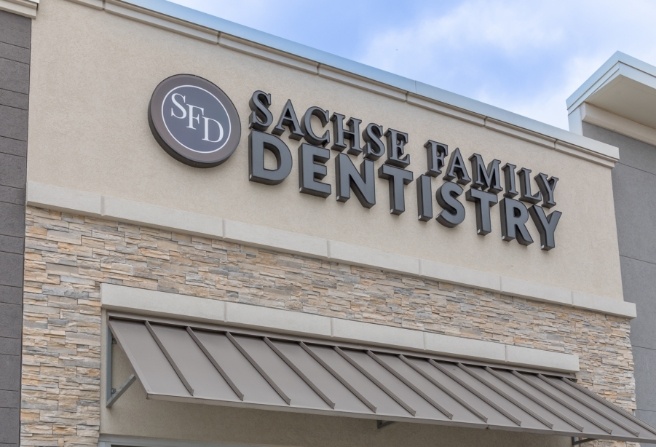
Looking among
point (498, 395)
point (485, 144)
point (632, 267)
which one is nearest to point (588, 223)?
point (632, 267)

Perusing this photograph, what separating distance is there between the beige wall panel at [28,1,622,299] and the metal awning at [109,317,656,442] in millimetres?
1481

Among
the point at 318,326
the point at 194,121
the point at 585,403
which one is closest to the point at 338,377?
the point at 318,326

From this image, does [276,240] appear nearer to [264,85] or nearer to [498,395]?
[264,85]

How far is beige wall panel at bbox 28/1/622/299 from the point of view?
1127 centimetres

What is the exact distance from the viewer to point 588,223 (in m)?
16.2

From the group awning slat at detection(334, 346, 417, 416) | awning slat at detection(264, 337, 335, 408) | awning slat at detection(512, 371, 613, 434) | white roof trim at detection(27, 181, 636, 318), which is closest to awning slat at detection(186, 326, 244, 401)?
awning slat at detection(264, 337, 335, 408)

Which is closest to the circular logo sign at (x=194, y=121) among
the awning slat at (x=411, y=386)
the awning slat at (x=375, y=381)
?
the awning slat at (x=375, y=381)

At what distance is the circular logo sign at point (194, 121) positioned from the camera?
11.9 metres

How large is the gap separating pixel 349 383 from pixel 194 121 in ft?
11.7

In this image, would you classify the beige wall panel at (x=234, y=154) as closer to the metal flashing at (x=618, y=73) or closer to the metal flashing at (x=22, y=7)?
the metal flashing at (x=22, y=7)

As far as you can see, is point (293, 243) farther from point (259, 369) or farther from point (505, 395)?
point (505, 395)

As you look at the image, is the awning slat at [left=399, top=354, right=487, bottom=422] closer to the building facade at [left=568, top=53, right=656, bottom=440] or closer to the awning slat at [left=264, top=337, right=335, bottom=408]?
the awning slat at [left=264, top=337, right=335, bottom=408]

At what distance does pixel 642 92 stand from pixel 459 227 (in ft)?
15.1

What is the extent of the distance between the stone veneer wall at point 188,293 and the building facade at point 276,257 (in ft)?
0.08
